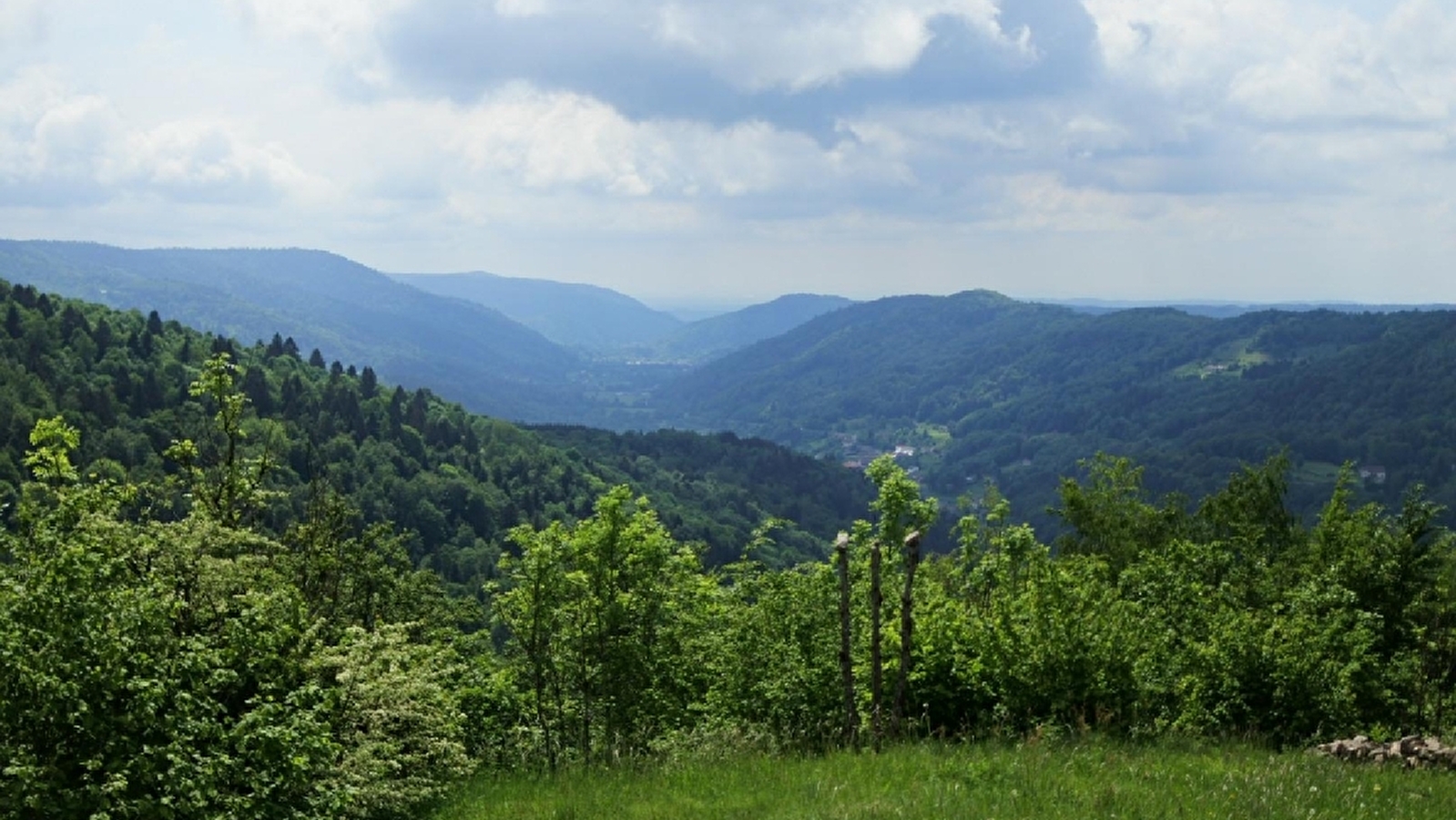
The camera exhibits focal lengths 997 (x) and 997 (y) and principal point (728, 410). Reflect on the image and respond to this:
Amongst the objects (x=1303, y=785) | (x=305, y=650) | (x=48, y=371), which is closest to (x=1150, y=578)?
(x=1303, y=785)

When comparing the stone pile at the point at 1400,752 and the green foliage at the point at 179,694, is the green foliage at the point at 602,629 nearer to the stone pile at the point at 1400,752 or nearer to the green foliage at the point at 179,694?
the green foliage at the point at 179,694

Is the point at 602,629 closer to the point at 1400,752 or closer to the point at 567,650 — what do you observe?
the point at 567,650

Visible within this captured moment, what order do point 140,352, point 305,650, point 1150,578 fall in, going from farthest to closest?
1. point 140,352
2. point 1150,578
3. point 305,650

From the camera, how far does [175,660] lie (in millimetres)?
11430

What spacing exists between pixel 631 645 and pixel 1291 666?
512 inches

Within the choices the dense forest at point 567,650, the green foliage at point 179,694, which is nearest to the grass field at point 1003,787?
the dense forest at point 567,650

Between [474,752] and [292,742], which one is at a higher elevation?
[292,742]

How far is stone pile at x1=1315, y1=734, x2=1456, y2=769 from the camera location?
42.9ft

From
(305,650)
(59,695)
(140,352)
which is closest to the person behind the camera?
(59,695)

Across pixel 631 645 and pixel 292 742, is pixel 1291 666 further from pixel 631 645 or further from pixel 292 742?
pixel 292 742

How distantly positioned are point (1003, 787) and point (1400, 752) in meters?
6.37

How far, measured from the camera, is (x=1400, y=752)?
528 inches

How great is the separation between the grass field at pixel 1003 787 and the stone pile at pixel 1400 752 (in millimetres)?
464

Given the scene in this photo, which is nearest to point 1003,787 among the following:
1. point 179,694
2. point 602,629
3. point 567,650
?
point 179,694
